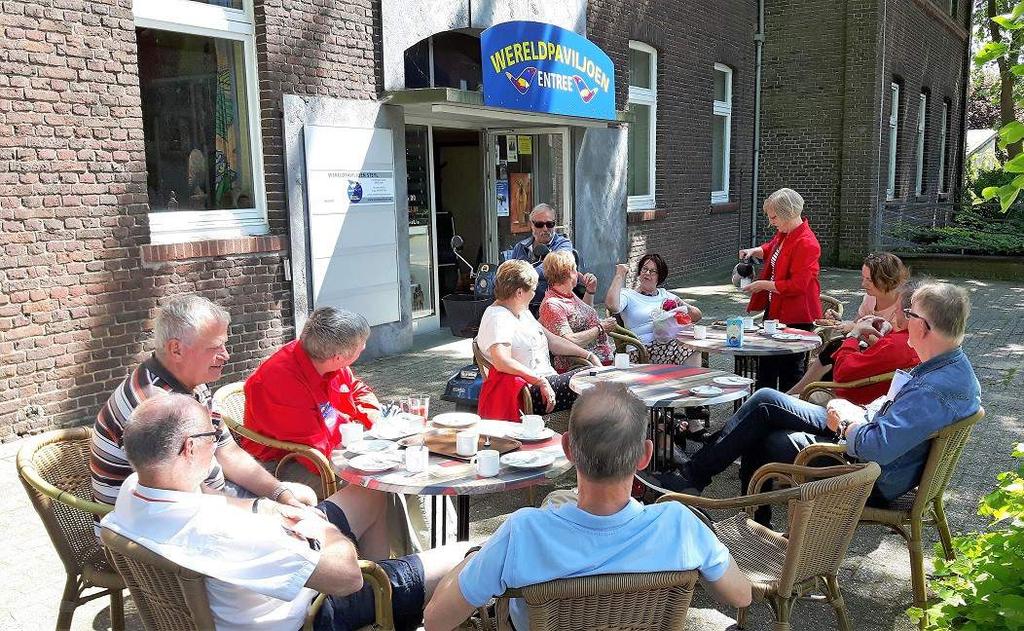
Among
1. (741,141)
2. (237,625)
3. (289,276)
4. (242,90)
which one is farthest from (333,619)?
(741,141)

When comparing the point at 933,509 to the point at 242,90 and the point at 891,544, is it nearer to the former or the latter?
the point at 891,544

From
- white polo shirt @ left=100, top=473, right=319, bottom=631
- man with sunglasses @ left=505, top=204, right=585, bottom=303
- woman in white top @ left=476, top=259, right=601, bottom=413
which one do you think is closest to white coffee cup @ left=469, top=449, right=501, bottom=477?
white polo shirt @ left=100, top=473, right=319, bottom=631

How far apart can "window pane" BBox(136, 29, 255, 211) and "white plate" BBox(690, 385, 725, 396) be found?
4.47 meters

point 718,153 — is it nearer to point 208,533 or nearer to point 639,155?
point 639,155

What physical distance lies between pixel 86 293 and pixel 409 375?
8.74 feet

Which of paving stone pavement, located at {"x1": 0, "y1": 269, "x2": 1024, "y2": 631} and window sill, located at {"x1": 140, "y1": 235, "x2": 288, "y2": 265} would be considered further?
window sill, located at {"x1": 140, "y1": 235, "x2": 288, "y2": 265}

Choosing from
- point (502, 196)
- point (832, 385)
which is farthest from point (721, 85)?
point (832, 385)

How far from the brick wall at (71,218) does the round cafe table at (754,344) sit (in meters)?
3.84

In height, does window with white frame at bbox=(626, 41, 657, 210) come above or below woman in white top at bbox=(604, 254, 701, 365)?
above

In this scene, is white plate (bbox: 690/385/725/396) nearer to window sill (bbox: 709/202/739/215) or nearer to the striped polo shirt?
the striped polo shirt

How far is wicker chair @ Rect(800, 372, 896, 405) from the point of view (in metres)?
4.26

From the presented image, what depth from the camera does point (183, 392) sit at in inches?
113

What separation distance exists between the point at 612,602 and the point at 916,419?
1733 millimetres

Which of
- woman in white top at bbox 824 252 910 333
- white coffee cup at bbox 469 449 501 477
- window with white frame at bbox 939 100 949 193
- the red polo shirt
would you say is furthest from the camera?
window with white frame at bbox 939 100 949 193
